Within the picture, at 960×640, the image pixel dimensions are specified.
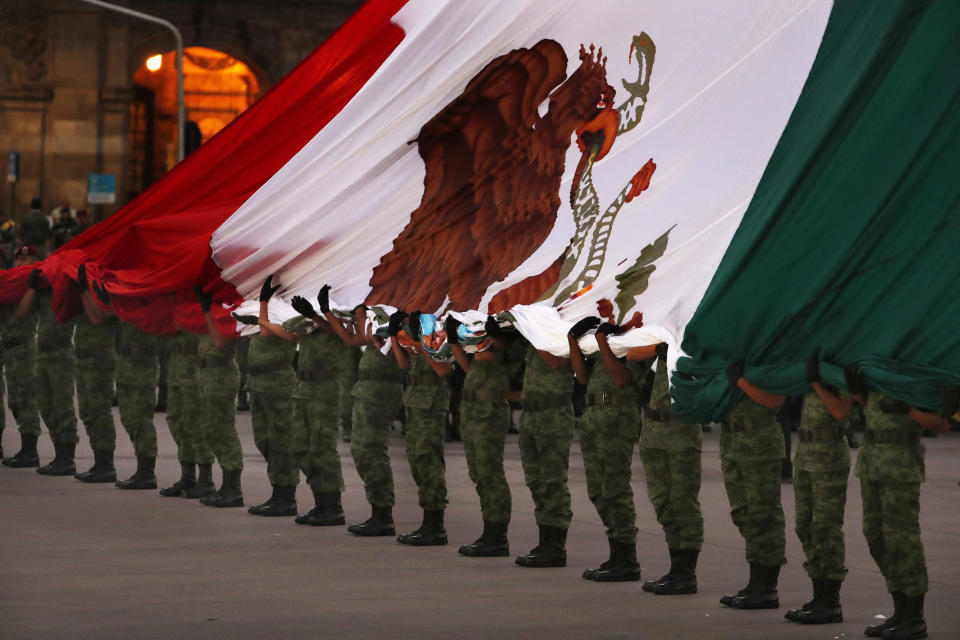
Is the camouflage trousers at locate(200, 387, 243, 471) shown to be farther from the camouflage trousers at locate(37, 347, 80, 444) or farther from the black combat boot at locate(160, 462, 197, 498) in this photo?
the camouflage trousers at locate(37, 347, 80, 444)

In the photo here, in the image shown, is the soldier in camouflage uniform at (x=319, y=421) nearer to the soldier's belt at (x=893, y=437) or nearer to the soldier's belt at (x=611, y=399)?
the soldier's belt at (x=611, y=399)

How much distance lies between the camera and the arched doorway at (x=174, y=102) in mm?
37500

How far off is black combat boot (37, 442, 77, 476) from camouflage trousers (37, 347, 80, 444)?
0.04 m

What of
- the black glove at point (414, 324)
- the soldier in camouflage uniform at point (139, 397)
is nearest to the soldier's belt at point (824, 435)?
the black glove at point (414, 324)

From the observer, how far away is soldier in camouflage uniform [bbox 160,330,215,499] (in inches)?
543

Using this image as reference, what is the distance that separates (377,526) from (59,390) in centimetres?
459

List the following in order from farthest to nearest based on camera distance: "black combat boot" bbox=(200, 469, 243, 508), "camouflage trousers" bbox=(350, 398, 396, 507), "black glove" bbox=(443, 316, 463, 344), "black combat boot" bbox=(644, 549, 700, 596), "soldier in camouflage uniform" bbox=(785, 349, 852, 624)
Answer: "black combat boot" bbox=(200, 469, 243, 508)
"camouflage trousers" bbox=(350, 398, 396, 507)
"black glove" bbox=(443, 316, 463, 344)
"black combat boot" bbox=(644, 549, 700, 596)
"soldier in camouflage uniform" bbox=(785, 349, 852, 624)

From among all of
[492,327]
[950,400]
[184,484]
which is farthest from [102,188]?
[950,400]

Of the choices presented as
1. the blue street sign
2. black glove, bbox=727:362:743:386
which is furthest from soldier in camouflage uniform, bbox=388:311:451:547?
the blue street sign

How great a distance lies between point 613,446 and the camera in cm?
1028

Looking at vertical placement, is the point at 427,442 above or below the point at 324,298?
below

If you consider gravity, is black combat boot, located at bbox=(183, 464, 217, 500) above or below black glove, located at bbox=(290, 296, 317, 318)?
below

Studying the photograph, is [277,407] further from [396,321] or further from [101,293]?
[101,293]

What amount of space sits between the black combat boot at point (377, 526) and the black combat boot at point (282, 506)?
3.35 ft
